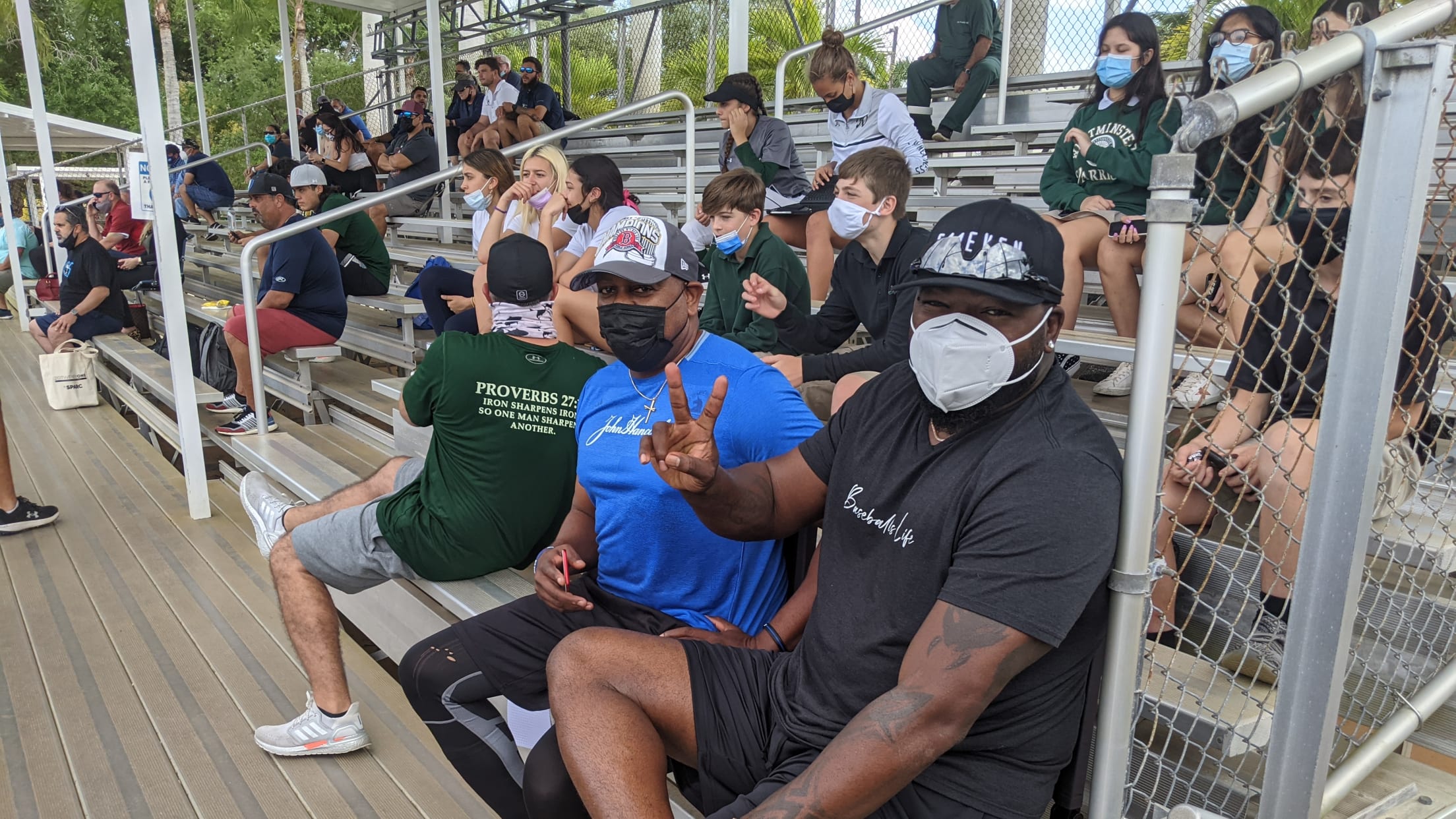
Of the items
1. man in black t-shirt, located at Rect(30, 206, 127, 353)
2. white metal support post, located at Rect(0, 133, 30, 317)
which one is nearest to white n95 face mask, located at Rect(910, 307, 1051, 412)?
man in black t-shirt, located at Rect(30, 206, 127, 353)

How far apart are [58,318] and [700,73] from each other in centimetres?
Result: 750

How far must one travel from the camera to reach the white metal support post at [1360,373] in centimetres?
138

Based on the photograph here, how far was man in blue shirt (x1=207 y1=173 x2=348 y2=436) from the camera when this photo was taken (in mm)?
5730

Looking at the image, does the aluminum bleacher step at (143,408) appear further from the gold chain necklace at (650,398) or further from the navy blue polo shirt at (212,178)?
the navy blue polo shirt at (212,178)

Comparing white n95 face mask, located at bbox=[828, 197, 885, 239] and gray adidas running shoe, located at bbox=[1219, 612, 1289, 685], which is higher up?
white n95 face mask, located at bbox=[828, 197, 885, 239]

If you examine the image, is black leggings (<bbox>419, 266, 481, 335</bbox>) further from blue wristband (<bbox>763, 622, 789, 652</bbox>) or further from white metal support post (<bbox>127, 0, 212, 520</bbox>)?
blue wristband (<bbox>763, 622, 789, 652</bbox>)

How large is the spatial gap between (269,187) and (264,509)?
11.9 ft

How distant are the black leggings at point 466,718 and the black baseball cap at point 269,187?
4899 millimetres

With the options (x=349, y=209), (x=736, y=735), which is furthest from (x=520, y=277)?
(x=349, y=209)

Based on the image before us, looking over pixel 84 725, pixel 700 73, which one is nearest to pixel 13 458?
pixel 84 725

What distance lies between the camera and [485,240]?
5.21 m

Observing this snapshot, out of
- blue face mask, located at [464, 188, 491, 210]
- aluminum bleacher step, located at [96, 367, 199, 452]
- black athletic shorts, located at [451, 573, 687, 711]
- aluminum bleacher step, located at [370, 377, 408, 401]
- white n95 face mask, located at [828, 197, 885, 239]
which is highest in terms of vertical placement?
blue face mask, located at [464, 188, 491, 210]

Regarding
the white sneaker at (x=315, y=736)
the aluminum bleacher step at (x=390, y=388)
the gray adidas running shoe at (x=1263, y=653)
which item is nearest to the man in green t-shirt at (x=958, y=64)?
the aluminum bleacher step at (x=390, y=388)

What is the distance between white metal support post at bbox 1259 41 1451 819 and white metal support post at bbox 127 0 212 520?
Answer: 4.59 metres
